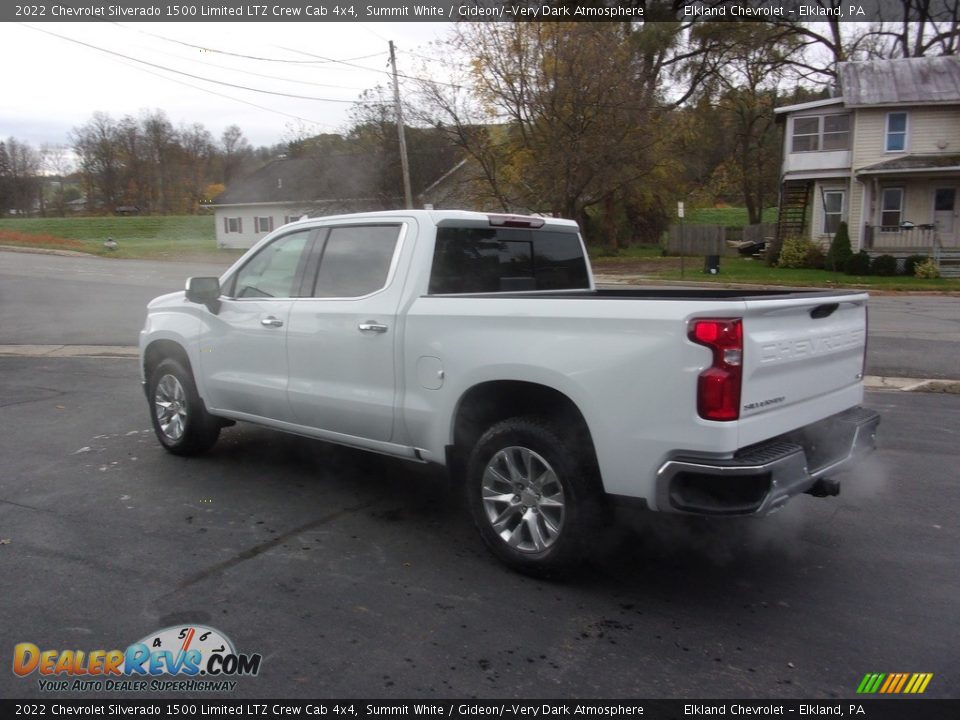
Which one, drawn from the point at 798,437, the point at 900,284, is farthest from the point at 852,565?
the point at 900,284

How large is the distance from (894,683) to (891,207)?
1279 inches

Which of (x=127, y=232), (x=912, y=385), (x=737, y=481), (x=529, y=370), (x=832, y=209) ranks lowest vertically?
(x=912, y=385)

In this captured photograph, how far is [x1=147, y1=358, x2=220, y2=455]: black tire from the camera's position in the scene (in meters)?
6.28

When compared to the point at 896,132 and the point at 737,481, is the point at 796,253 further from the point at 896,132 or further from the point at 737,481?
the point at 737,481

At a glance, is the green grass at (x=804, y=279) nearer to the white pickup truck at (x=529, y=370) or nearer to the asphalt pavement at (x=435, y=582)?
the asphalt pavement at (x=435, y=582)

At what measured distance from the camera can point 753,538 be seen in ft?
15.6

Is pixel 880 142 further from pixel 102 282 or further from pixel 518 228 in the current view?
pixel 518 228

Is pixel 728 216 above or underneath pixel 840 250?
above

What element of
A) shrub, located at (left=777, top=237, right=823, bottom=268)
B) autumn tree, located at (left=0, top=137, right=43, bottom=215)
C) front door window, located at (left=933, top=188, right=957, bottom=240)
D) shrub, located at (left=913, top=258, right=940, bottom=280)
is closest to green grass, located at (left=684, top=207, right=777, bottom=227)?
shrub, located at (left=777, top=237, right=823, bottom=268)

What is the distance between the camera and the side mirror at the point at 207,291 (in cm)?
599

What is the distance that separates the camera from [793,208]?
3400cm

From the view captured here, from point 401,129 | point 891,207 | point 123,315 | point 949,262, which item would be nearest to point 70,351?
point 123,315

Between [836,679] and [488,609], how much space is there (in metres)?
1.54

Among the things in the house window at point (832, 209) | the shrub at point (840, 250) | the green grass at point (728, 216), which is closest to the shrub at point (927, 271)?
the shrub at point (840, 250)
